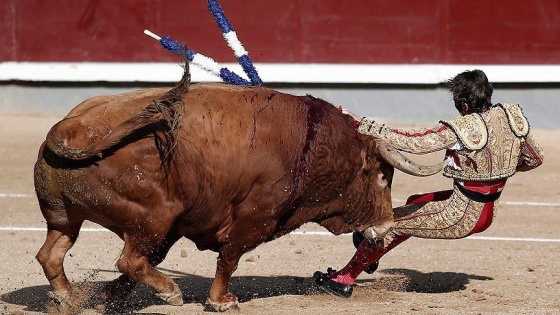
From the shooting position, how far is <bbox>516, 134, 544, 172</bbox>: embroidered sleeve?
16.3 feet

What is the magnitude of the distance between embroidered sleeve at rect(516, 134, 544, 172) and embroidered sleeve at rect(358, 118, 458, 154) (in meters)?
0.36

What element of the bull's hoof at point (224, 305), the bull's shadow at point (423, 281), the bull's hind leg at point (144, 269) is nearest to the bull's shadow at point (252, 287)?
the bull's shadow at point (423, 281)

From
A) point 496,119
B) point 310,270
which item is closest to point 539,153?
point 496,119

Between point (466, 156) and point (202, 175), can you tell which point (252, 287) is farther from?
point (466, 156)

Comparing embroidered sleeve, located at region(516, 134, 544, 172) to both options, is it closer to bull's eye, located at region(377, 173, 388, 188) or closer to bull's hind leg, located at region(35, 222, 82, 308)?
bull's eye, located at region(377, 173, 388, 188)

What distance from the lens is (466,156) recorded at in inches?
191

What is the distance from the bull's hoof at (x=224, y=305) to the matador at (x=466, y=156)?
56 centimetres

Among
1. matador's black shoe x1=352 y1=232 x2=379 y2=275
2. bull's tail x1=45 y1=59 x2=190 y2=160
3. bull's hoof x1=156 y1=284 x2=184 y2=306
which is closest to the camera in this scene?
bull's tail x1=45 y1=59 x2=190 y2=160

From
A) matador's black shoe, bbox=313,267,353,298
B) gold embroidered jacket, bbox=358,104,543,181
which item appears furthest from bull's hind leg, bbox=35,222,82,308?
gold embroidered jacket, bbox=358,104,543,181

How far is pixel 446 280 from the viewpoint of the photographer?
553cm

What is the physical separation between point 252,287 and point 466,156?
118 centimetres

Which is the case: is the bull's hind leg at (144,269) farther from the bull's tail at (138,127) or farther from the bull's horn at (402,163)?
the bull's horn at (402,163)

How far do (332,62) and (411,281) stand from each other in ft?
16.1

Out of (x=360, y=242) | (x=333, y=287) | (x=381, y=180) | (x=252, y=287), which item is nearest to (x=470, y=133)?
(x=381, y=180)
